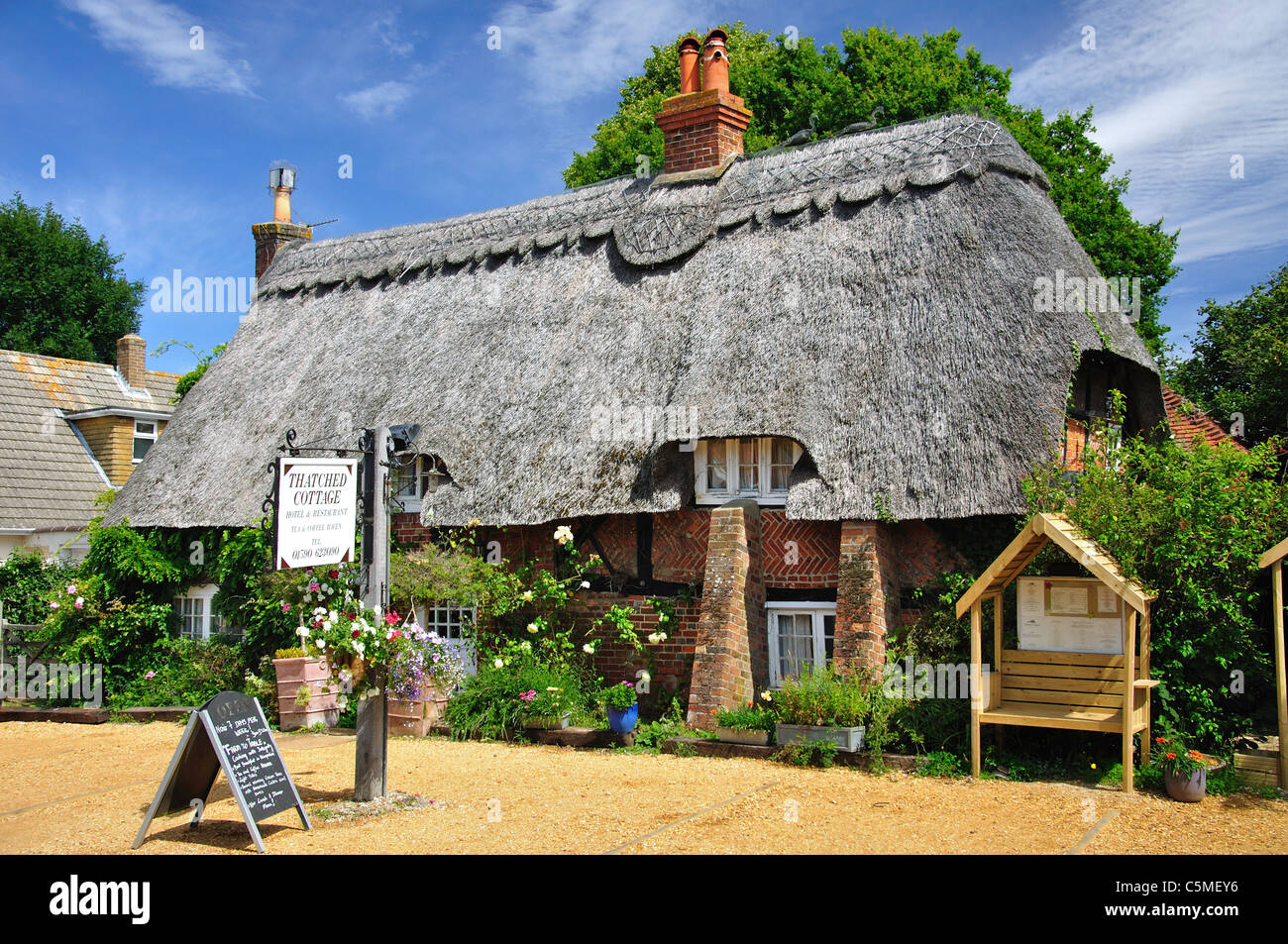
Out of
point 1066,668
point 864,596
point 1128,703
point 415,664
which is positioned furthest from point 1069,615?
point 415,664

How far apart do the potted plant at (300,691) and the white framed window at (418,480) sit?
226 centimetres

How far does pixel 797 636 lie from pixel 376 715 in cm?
476

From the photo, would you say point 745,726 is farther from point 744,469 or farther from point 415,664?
point 415,664

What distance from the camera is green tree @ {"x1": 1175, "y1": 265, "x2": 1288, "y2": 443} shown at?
61.9 feet

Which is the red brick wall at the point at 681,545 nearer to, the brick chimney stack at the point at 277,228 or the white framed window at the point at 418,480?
the white framed window at the point at 418,480

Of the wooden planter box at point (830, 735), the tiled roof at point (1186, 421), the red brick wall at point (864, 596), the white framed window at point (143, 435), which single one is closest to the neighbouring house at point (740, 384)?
the red brick wall at point (864, 596)

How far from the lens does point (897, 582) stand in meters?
10.2

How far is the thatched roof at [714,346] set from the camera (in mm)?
10133

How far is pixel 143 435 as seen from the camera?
2245cm

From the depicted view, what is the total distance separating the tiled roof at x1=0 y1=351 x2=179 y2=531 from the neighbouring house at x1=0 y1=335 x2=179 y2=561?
0.02 meters

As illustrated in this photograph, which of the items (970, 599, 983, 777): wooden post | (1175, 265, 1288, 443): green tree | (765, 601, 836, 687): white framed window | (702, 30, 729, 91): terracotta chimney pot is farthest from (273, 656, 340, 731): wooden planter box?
(1175, 265, 1288, 443): green tree

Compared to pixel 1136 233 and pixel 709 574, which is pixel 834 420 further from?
pixel 1136 233

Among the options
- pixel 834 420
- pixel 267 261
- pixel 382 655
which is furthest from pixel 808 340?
pixel 267 261

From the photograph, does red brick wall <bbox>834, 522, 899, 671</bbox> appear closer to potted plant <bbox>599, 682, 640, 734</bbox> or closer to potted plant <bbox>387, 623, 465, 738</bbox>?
potted plant <bbox>599, 682, 640, 734</bbox>
